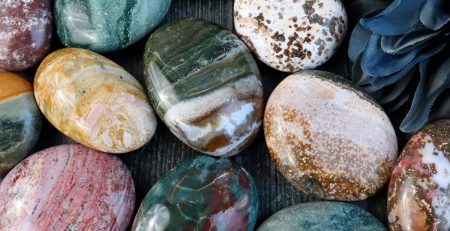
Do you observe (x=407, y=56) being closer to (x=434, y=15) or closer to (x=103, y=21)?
(x=434, y=15)

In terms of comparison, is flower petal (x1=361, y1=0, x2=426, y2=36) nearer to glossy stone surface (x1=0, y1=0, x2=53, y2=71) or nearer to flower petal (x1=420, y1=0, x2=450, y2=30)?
flower petal (x1=420, y1=0, x2=450, y2=30)

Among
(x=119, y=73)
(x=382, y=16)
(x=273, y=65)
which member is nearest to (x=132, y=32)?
(x=119, y=73)

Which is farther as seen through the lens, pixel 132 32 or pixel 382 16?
pixel 132 32

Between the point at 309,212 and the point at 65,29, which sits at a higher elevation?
the point at 65,29

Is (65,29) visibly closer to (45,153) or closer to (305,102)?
(45,153)

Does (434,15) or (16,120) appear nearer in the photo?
(434,15)

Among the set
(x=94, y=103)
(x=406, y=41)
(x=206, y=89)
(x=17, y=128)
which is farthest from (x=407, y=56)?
(x=17, y=128)
